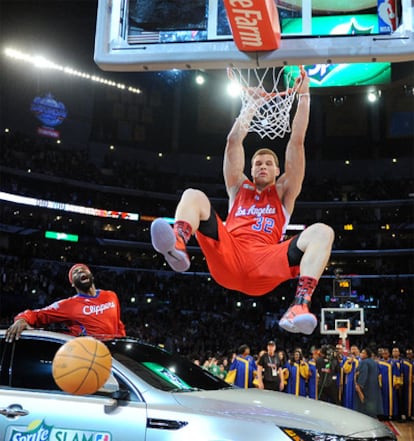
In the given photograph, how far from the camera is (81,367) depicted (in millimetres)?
4242

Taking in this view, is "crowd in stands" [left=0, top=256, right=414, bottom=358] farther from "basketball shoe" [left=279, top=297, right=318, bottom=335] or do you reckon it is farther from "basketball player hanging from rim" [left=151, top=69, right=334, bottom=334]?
"basketball shoe" [left=279, top=297, right=318, bottom=335]

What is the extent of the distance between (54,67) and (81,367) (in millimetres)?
25641

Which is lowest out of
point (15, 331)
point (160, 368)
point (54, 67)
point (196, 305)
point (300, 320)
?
point (196, 305)

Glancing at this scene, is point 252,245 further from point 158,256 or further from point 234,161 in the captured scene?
point 158,256

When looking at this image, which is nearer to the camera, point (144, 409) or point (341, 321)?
point (144, 409)

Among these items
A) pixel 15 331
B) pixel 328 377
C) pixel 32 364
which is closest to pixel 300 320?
pixel 32 364

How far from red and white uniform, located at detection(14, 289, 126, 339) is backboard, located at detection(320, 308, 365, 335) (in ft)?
21.1

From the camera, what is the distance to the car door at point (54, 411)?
14.0ft

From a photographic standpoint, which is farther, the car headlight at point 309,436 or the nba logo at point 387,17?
the nba logo at point 387,17

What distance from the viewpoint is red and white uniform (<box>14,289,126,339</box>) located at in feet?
21.7

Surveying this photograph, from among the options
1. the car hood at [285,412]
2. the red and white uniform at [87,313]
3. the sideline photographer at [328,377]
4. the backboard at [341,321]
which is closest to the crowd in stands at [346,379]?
the sideline photographer at [328,377]

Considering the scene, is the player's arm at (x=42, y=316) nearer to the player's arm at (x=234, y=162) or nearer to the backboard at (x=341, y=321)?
the player's arm at (x=234, y=162)

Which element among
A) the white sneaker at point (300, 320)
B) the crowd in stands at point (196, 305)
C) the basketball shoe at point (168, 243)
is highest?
the basketball shoe at point (168, 243)

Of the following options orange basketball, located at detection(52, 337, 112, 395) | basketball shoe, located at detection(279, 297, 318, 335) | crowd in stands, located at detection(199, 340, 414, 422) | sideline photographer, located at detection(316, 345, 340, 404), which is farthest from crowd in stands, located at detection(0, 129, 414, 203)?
orange basketball, located at detection(52, 337, 112, 395)
